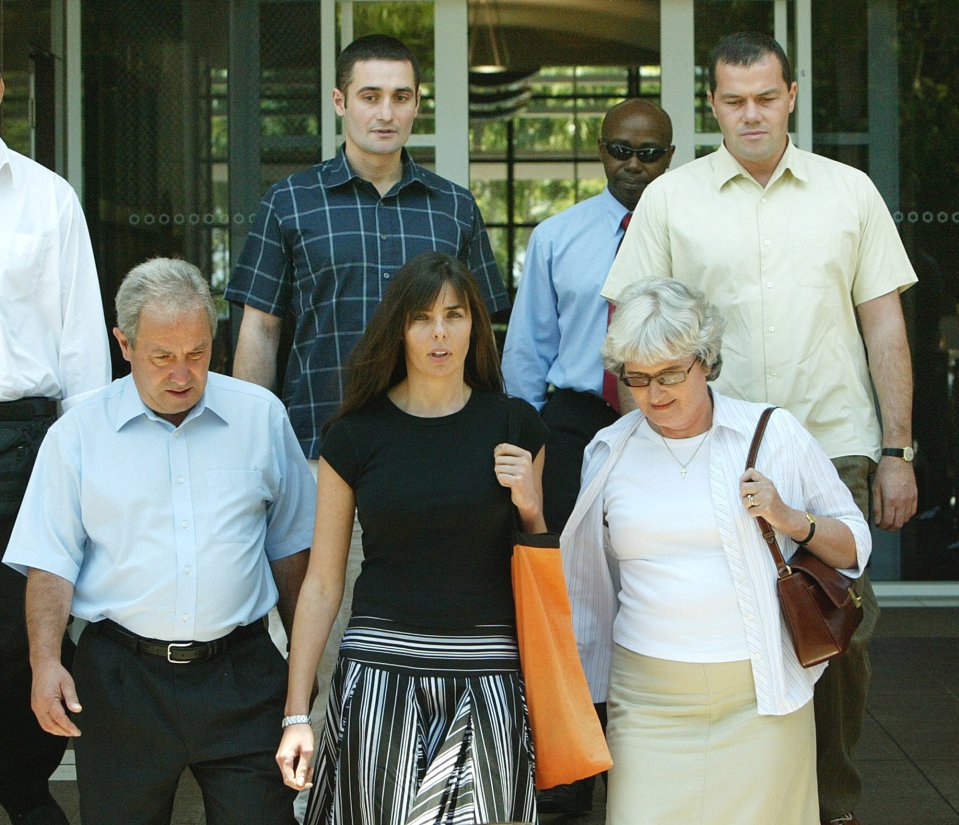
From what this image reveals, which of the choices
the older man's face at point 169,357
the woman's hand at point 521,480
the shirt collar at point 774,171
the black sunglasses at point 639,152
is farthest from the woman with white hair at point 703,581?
the black sunglasses at point 639,152

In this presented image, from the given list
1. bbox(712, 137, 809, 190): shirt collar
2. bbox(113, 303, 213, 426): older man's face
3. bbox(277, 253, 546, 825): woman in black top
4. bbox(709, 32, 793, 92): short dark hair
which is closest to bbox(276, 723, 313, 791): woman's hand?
bbox(277, 253, 546, 825): woman in black top

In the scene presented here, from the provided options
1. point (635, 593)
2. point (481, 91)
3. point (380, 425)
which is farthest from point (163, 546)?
point (481, 91)

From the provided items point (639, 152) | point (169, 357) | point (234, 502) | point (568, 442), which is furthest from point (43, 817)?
point (639, 152)

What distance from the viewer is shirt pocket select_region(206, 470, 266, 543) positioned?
10.1 ft

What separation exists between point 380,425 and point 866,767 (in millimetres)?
2327

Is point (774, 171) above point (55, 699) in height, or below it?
above

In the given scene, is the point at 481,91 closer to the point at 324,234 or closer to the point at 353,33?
the point at 353,33

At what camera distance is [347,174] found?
12.7 ft

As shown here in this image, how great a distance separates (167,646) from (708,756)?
123 centimetres

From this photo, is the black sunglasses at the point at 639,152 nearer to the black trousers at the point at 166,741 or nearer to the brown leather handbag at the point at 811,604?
the brown leather handbag at the point at 811,604

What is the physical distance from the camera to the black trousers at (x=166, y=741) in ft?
9.83

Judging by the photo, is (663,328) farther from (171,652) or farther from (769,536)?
(171,652)

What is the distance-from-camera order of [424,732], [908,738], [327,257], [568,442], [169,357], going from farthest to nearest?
[908,738] → [568,442] → [327,257] → [169,357] → [424,732]

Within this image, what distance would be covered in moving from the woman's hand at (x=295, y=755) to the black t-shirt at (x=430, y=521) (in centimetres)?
29
